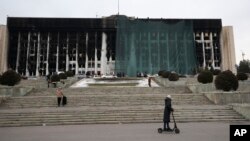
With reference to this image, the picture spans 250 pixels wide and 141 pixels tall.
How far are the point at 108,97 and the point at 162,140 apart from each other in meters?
13.6

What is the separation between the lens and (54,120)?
54.4 ft

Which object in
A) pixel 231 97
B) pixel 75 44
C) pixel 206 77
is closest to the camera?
pixel 231 97

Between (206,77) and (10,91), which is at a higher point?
(206,77)

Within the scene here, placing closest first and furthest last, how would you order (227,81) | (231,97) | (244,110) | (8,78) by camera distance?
(244,110) < (231,97) < (227,81) < (8,78)

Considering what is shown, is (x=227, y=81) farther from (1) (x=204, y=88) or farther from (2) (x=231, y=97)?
(1) (x=204, y=88)

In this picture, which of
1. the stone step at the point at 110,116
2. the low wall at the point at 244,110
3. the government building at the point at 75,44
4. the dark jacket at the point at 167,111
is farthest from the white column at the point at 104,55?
the dark jacket at the point at 167,111

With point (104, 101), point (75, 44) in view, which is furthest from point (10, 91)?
point (75, 44)

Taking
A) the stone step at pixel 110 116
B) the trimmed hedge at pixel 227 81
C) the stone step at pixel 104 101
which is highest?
the trimmed hedge at pixel 227 81

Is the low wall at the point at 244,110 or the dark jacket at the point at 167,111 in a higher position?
the dark jacket at the point at 167,111

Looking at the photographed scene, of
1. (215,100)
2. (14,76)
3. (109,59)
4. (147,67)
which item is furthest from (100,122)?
(109,59)

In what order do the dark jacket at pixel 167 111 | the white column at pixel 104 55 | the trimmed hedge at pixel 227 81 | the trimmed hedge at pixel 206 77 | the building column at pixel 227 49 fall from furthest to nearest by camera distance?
the white column at pixel 104 55 < the building column at pixel 227 49 < the trimmed hedge at pixel 206 77 < the trimmed hedge at pixel 227 81 < the dark jacket at pixel 167 111

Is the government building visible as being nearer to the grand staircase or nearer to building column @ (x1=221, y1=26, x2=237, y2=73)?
building column @ (x1=221, y1=26, x2=237, y2=73)

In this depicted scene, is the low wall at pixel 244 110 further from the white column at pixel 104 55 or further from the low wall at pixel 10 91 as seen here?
the white column at pixel 104 55

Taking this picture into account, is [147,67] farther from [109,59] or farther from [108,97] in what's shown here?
[108,97]
